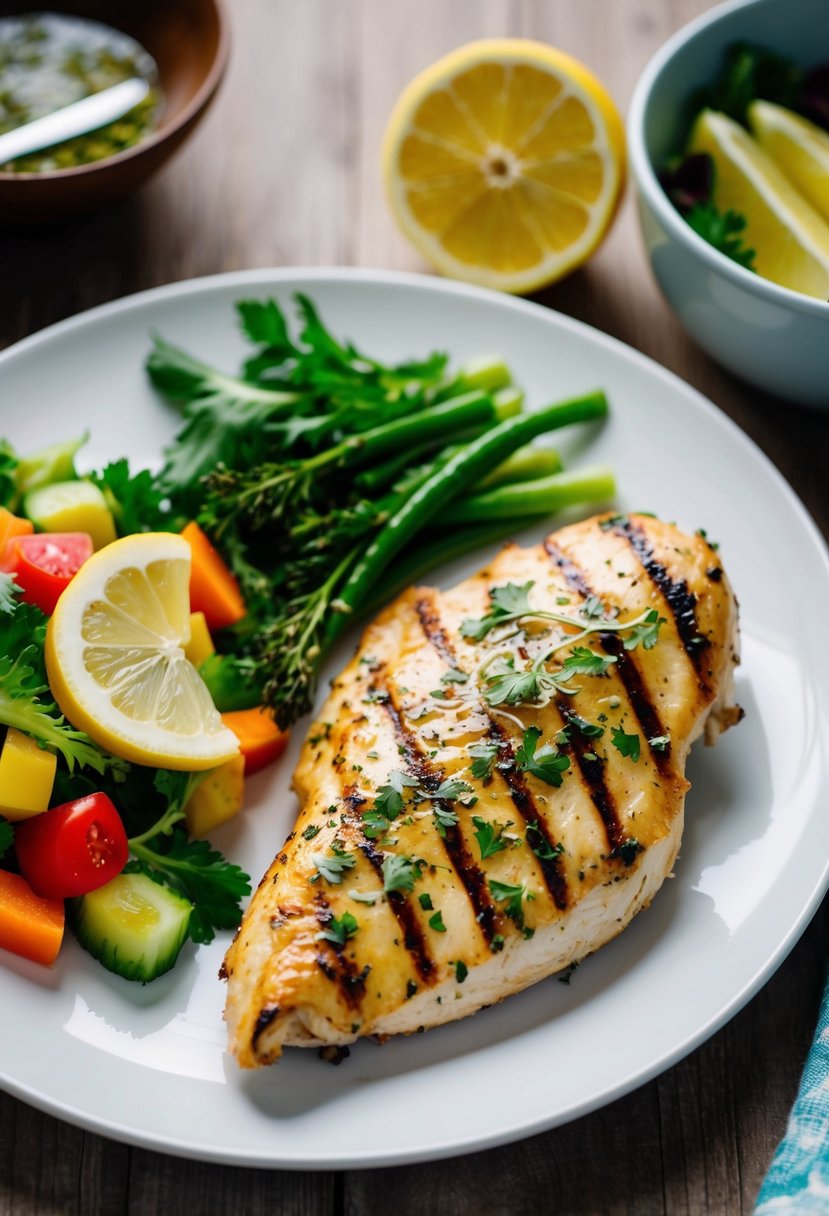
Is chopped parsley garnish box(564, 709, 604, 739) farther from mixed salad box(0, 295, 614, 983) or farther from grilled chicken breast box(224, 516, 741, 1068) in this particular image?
mixed salad box(0, 295, 614, 983)

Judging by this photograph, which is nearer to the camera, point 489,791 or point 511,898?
point 511,898

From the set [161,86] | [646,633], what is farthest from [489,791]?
[161,86]

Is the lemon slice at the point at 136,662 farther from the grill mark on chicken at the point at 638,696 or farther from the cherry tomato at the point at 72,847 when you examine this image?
the grill mark on chicken at the point at 638,696

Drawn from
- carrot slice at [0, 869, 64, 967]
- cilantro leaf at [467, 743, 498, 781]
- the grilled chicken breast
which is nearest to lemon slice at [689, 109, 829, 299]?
the grilled chicken breast

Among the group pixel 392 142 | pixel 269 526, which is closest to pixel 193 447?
pixel 269 526

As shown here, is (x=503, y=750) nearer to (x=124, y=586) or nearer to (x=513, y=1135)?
(x=513, y=1135)

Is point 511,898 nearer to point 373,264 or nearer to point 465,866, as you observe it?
point 465,866
